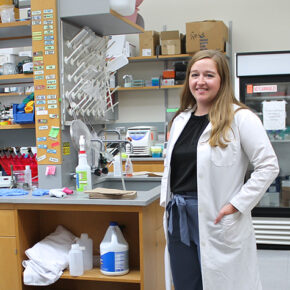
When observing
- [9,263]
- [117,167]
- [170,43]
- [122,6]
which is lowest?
[9,263]

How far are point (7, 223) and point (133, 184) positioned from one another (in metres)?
0.95

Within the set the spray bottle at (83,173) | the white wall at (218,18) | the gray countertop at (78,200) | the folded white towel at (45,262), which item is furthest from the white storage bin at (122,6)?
the white wall at (218,18)

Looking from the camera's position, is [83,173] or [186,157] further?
[83,173]

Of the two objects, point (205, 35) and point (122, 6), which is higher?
point (205, 35)

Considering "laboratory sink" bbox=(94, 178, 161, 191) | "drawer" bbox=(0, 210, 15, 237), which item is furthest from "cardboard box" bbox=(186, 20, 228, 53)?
"drawer" bbox=(0, 210, 15, 237)

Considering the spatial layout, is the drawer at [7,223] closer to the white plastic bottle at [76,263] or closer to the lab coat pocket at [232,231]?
the white plastic bottle at [76,263]

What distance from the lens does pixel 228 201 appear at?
1.73m

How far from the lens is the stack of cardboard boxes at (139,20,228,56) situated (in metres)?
5.07

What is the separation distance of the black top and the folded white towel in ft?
2.82

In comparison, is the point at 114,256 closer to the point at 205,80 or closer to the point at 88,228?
the point at 88,228

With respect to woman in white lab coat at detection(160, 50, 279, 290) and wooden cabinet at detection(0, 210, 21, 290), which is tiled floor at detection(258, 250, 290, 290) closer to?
woman in white lab coat at detection(160, 50, 279, 290)

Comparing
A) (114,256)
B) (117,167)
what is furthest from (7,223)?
(117,167)

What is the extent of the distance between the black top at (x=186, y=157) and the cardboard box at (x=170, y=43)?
3588 millimetres

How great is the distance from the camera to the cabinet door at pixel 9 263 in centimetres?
232
